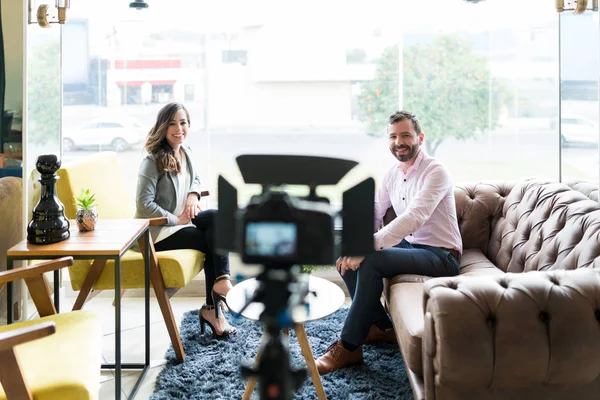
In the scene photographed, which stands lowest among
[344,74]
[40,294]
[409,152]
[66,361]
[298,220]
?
[66,361]

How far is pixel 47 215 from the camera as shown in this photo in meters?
2.61

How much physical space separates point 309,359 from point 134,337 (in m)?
1.23

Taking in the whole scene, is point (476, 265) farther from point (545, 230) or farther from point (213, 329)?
point (213, 329)

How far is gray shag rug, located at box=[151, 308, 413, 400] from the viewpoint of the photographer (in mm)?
2742

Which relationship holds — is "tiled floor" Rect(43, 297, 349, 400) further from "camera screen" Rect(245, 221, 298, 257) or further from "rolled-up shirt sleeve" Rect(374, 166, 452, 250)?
"camera screen" Rect(245, 221, 298, 257)

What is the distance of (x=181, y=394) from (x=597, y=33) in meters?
2.35

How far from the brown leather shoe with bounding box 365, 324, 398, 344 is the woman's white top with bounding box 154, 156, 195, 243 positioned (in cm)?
103

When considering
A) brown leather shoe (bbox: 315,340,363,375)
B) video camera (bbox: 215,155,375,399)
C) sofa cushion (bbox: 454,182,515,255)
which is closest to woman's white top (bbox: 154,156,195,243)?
brown leather shoe (bbox: 315,340,363,375)

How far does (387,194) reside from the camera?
11.2ft

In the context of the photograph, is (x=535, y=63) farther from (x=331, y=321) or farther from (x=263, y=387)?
(x=263, y=387)

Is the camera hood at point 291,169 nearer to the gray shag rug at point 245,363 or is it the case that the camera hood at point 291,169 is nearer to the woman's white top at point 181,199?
the gray shag rug at point 245,363

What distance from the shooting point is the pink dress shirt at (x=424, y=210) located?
118 inches

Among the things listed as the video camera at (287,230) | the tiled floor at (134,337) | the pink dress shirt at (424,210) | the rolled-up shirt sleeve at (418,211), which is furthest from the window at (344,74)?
the video camera at (287,230)

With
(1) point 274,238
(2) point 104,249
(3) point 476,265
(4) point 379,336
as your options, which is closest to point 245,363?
(4) point 379,336
